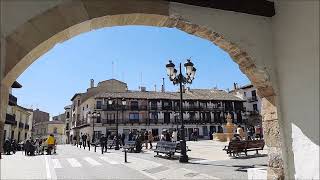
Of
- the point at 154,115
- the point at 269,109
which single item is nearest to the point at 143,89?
the point at 154,115

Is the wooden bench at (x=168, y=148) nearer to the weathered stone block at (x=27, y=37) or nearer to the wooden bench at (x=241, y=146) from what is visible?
the wooden bench at (x=241, y=146)

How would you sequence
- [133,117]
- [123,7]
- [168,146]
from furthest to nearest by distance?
[133,117]
[168,146]
[123,7]

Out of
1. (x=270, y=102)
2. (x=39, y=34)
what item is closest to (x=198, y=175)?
(x=270, y=102)

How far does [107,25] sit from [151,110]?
42442 mm

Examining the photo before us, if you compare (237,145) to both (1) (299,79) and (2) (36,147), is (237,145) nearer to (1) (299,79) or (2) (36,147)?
(1) (299,79)

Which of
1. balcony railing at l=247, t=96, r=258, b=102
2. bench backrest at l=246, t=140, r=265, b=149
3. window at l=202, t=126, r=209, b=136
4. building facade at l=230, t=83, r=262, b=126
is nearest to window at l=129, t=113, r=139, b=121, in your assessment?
window at l=202, t=126, r=209, b=136

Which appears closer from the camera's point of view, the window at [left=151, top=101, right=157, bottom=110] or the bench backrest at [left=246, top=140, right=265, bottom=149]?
the bench backrest at [left=246, top=140, right=265, bottom=149]

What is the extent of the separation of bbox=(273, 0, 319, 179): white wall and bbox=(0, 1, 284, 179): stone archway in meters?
0.20

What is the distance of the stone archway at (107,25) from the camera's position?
9.87 feet

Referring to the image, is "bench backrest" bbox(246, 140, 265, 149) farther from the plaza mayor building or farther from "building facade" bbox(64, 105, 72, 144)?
A: "building facade" bbox(64, 105, 72, 144)

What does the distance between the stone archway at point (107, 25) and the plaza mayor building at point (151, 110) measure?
128 feet

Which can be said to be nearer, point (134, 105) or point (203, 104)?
point (134, 105)

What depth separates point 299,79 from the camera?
3.69 m

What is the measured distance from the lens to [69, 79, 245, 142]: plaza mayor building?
1741 inches
